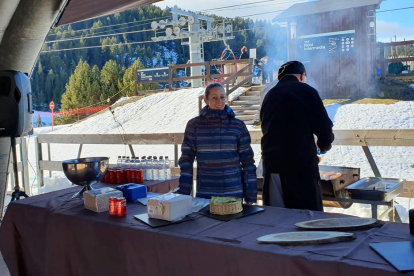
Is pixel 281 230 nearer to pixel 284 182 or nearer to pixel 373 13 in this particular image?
pixel 284 182

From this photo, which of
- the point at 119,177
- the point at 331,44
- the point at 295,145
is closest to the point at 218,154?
the point at 295,145

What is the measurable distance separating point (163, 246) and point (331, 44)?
14137 millimetres

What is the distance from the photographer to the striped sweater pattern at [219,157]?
247 cm

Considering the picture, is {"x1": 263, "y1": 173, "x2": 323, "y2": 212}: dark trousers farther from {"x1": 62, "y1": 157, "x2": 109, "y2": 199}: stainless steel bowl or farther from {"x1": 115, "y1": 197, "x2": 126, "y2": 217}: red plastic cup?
{"x1": 62, "y1": 157, "x2": 109, "y2": 199}: stainless steel bowl

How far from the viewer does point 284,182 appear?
246 centimetres

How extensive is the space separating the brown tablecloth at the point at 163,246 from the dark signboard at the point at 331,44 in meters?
13.6

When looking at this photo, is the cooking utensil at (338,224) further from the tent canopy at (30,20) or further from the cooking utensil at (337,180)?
the tent canopy at (30,20)

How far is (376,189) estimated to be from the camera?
2633mm

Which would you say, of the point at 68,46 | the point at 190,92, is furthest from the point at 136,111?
the point at 68,46

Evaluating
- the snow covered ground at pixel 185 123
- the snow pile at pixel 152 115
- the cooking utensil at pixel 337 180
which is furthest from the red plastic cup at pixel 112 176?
the snow pile at pixel 152 115

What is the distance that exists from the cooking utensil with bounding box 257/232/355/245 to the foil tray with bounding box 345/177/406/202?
1214mm

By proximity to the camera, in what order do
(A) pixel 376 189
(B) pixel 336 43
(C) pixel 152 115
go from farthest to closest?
1. (C) pixel 152 115
2. (B) pixel 336 43
3. (A) pixel 376 189

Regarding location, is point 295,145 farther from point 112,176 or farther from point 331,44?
point 331,44

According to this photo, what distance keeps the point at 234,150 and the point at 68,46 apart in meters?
77.0
